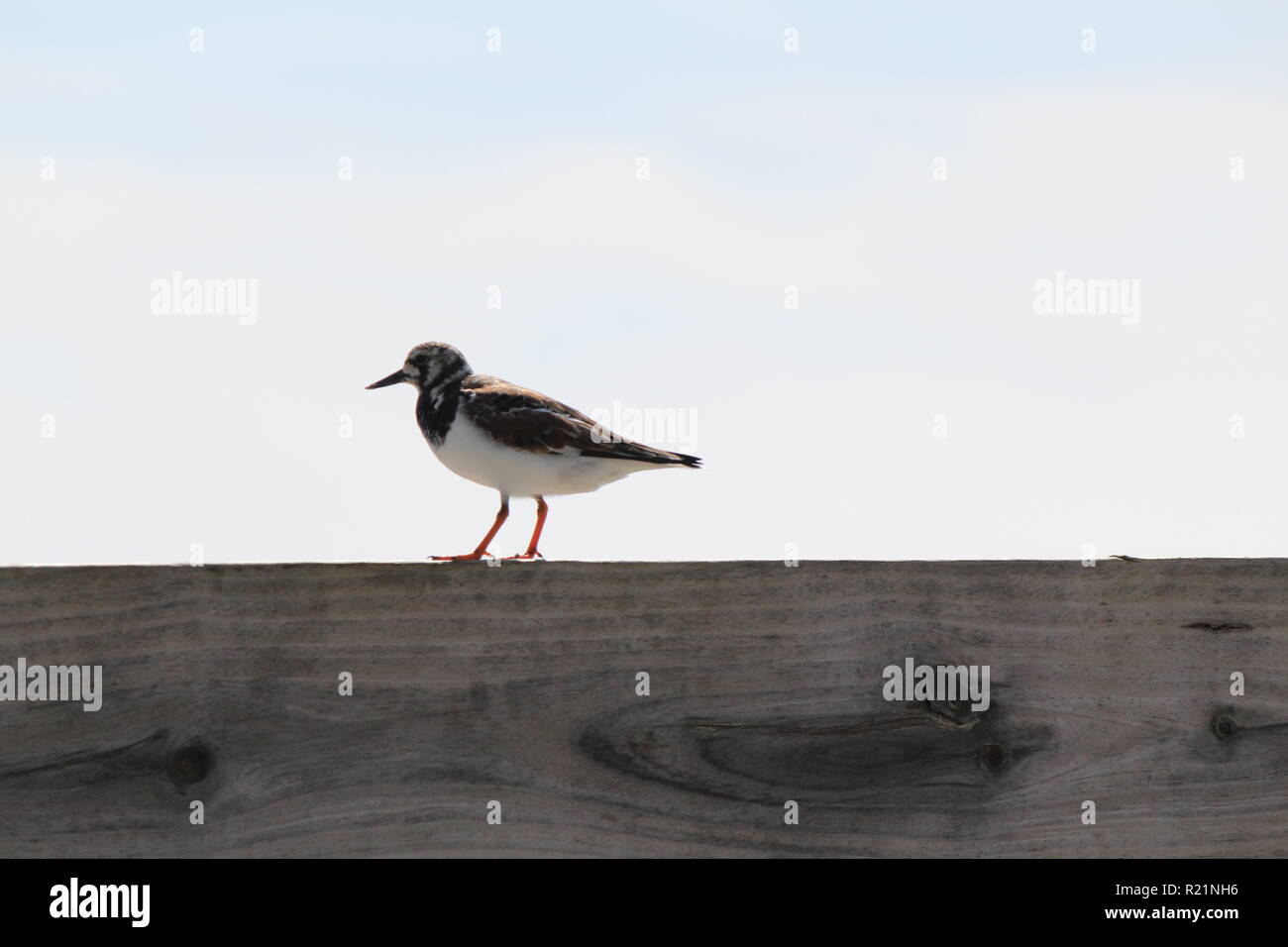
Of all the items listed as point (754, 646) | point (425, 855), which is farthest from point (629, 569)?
point (425, 855)

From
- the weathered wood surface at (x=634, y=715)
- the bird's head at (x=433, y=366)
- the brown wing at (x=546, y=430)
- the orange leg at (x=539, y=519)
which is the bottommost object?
→ the weathered wood surface at (x=634, y=715)

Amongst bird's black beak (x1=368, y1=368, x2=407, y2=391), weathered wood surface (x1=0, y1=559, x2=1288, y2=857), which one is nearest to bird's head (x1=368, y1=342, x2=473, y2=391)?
bird's black beak (x1=368, y1=368, x2=407, y2=391)

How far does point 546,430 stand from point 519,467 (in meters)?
0.23

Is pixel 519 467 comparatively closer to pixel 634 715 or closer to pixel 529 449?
pixel 529 449

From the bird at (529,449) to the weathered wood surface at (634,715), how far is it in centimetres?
363

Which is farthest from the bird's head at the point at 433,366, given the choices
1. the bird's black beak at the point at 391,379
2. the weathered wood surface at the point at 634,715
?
the weathered wood surface at the point at 634,715

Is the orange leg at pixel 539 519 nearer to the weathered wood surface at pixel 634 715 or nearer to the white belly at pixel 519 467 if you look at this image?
the white belly at pixel 519 467

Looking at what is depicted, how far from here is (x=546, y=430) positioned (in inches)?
250

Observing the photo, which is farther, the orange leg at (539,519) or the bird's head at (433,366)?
the bird's head at (433,366)

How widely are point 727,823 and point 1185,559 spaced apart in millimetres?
985

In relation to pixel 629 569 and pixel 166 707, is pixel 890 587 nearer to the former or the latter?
pixel 629 569

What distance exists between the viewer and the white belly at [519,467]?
624cm

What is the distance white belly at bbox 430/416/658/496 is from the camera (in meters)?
6.24

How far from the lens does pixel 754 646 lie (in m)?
2.46
